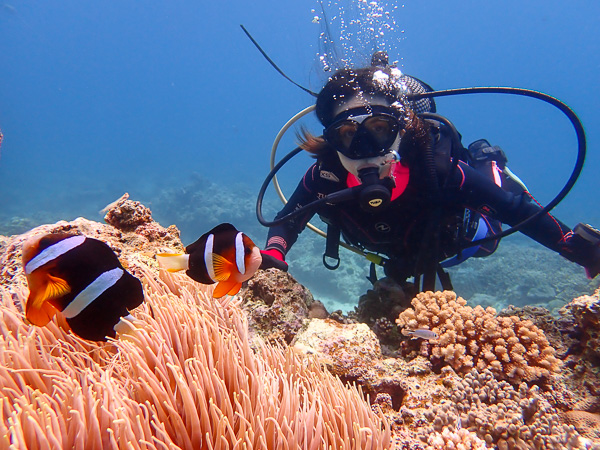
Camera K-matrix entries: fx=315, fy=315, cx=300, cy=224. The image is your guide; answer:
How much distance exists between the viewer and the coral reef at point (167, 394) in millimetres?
946

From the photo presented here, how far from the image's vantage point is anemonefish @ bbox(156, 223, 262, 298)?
54.5 inches

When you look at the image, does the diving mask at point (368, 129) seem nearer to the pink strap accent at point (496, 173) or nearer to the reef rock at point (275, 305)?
the reef rock at point (275, 305)

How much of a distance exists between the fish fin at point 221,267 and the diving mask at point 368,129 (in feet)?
7.07

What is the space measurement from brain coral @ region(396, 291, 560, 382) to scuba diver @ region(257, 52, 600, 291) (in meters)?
0.63

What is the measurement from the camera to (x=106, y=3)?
96.7 m

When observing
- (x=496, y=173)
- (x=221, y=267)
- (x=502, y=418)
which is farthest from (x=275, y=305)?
(x=496, y=173)

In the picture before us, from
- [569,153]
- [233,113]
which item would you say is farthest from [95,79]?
[569,153]

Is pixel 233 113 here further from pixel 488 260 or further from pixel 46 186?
pixel 488 260

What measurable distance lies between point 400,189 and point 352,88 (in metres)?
1.17

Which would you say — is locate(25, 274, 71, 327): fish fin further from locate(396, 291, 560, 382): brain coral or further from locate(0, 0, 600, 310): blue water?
locate(0, 0, 600, 310): blue water

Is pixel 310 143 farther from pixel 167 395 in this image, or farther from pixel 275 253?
pixel 167 395

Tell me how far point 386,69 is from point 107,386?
378 centimetres

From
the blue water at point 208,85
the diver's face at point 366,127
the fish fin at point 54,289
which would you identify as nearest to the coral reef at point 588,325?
the diver's face at point 366,127

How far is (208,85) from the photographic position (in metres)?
124
